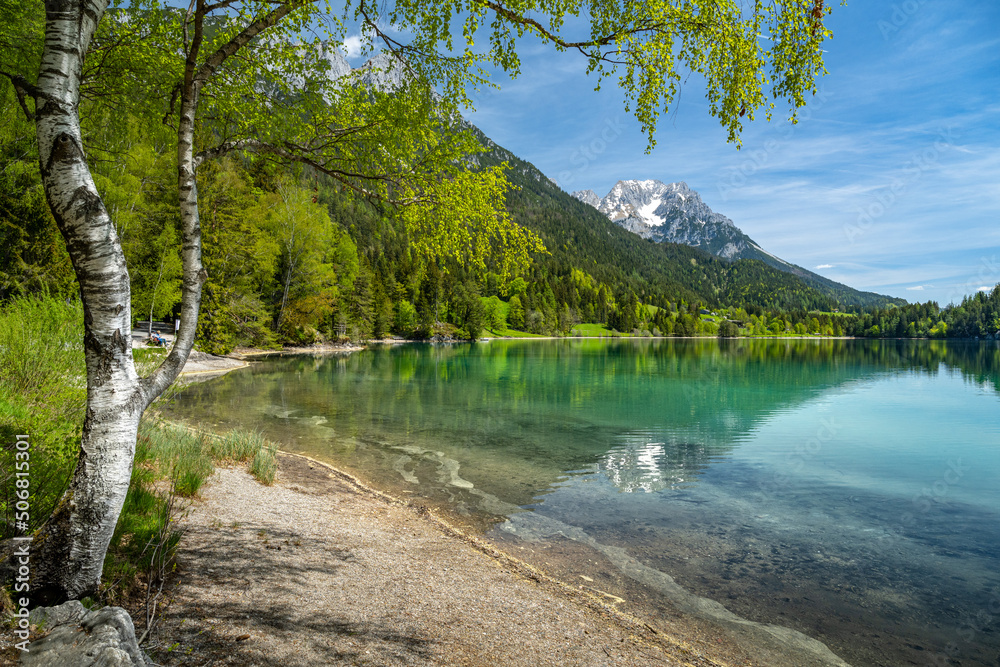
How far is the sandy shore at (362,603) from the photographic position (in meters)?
4.54

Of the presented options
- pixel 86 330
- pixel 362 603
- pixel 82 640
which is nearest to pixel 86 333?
pixel 86 330

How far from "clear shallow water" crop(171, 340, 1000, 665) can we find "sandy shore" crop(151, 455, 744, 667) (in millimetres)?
1428

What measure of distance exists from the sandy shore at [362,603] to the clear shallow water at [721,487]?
143cm

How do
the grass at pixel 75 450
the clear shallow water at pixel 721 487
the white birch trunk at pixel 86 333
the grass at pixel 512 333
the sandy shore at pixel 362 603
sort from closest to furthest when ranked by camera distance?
the white birch trunk at pixel 86 333, the sandy shore at pixel 362 603, the grass at pixel 75 450, the clear shallow water at pixel 721 487, the grass at pixel 512 333

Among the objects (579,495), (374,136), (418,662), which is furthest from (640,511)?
(374,136)

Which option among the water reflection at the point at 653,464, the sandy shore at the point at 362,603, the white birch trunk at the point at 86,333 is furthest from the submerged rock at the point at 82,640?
the water reflection at the point at 653,464

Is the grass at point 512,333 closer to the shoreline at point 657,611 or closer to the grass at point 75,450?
the grass at point 75,450

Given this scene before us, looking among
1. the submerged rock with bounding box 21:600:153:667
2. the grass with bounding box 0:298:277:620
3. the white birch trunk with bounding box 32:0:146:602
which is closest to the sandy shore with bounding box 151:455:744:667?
the grass with bounding box 0:298:277:620

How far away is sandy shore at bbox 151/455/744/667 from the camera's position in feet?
14.9

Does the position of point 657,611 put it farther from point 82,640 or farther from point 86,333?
point 86,333

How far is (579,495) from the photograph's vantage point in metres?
12.8

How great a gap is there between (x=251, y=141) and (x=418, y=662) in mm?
6492

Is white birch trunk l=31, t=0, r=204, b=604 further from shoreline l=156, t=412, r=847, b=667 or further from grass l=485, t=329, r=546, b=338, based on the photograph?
grass l=485, t=329, r=546, b=338

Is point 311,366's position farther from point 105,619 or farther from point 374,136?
point 105,619
